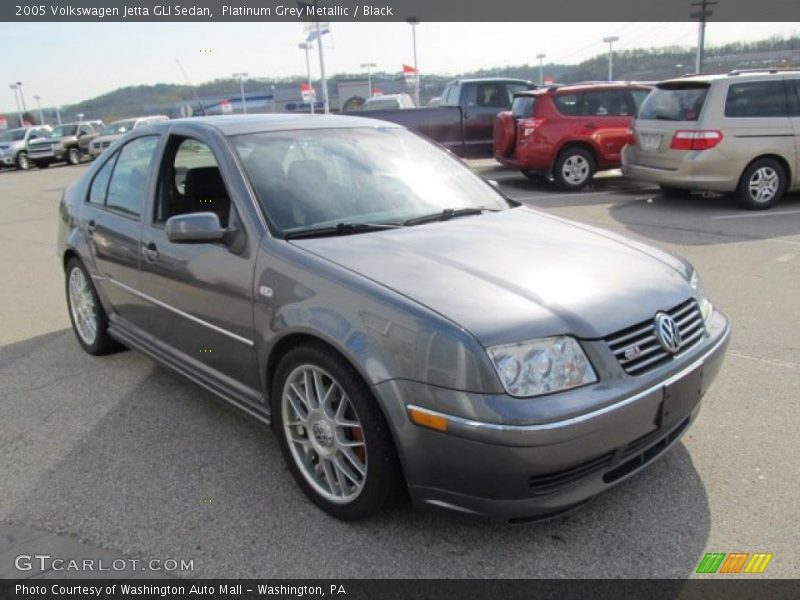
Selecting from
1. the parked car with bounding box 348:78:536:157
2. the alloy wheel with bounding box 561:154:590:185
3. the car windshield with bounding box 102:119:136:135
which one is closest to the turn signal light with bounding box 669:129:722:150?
the alloy wheel with bounding box 561:154:590:185

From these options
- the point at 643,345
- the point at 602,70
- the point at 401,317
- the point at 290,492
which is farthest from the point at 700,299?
the point at 602,70

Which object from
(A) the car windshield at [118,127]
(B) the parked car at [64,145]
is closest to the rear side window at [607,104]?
(A) the car windshield at [118,127]

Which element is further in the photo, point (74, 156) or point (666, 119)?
point (74, 156)

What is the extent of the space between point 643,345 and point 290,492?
5.40ft

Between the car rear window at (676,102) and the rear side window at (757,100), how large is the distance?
→ 36 centimetres

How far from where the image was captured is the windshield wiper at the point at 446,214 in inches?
131

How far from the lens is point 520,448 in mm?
2217

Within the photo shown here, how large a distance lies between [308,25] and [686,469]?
96.4 feet

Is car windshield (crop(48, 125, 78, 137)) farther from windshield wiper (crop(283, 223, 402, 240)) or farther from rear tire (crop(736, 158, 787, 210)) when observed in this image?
windshield wiper (crop(283, 223, 402, 240))

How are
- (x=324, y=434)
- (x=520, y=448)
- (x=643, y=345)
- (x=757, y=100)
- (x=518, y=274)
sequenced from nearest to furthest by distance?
(x=520, y=448) < (x=643, y=345) < (x=518, y=274) < (x=324, y=434) < (x=757, y=100)

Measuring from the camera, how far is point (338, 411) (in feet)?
8.86

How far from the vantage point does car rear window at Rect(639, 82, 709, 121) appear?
9047 mm

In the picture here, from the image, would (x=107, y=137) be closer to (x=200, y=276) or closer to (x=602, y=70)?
(x=200, y=276)

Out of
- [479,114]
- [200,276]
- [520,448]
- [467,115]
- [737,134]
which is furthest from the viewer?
[479,114]
